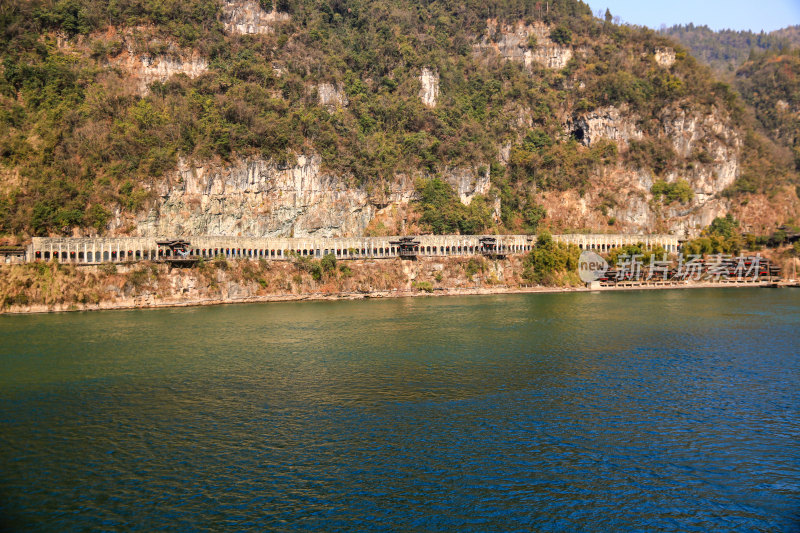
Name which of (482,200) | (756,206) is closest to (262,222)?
(482,200)

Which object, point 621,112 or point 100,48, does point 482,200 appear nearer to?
point 621,112

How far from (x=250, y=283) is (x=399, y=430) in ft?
194

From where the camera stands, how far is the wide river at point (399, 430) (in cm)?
2220

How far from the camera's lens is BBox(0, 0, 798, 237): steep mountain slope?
8875 cm

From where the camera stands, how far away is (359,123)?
112875mm

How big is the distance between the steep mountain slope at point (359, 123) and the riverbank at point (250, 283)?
8805mm

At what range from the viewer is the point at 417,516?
2177 cm

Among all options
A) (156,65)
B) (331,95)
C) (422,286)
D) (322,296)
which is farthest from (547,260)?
(156,65)

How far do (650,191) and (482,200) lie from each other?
35781 mm

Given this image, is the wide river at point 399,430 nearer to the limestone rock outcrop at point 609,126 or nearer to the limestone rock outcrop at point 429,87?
the limestone rock outcrop at point 609,126

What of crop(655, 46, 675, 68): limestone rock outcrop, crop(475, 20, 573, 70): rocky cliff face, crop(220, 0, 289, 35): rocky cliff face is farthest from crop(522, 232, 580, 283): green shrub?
crop(220, 0, 289, 35): rocky cliff face

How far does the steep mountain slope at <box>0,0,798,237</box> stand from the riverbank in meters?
8.80

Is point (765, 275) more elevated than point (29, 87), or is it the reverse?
point (29, 87)

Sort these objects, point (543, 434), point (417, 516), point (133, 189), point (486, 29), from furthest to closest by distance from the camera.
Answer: point (486, 29), point (133, 189), point (543, 434), point (417, 516)
